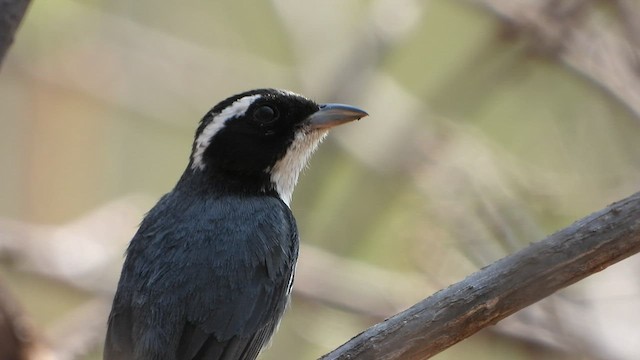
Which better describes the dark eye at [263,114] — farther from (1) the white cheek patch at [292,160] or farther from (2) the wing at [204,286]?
(2) the wing at [204,286]

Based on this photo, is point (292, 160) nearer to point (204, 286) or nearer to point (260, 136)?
point (260, 136)

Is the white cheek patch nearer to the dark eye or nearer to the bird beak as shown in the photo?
the bird beak

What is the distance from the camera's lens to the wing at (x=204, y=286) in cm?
484

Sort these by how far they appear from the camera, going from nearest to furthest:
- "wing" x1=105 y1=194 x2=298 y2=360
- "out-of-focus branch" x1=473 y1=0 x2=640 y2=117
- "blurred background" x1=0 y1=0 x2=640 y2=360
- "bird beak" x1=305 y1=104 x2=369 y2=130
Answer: "wing" x1=105 y1=194 x2=298 y2=360
"bird beak" x1=305 y1=104 x2=369 y2=130
"out-of-focus branch" x1=473 y1=0 x2=640 y2=117
"blurred background" x1=0 y1=0 x2=640 y2=360

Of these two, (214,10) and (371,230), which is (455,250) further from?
(214,10)

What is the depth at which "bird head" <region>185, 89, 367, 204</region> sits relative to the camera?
5.69m

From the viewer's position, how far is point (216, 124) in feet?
18.9

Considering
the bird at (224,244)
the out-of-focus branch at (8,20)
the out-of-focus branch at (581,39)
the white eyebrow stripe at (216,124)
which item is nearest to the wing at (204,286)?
the bird at (224,244)

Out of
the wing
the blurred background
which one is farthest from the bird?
the blurred background

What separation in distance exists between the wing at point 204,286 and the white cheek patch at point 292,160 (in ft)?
1.21

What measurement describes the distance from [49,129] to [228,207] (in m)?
3.91

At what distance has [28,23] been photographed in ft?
28.8

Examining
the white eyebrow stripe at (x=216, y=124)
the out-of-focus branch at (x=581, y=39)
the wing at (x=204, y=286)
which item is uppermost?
the out-of-focus branch at (x=581, y=39)

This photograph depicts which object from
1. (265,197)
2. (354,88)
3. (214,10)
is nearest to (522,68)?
(354,88)
